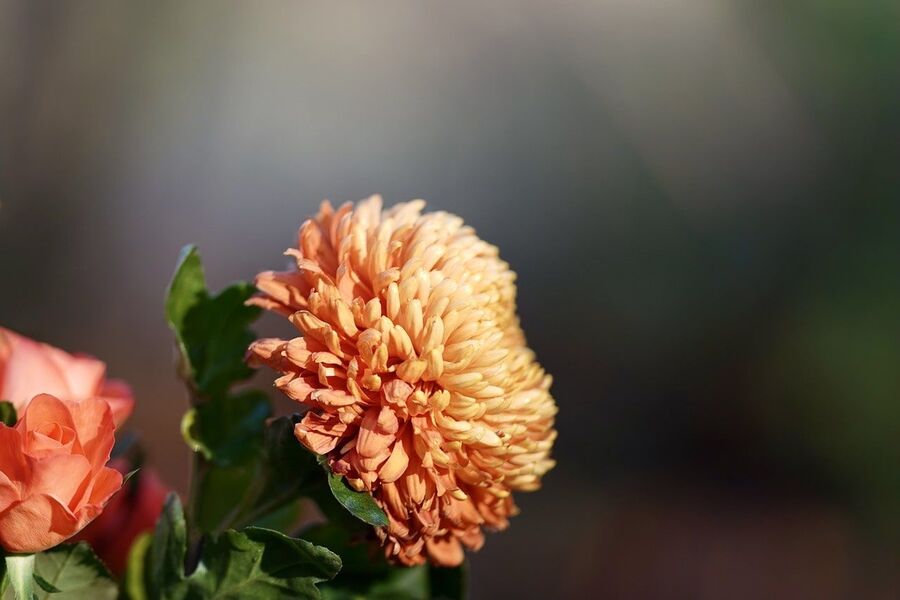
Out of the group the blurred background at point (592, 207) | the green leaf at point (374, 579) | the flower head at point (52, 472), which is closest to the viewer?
the flower head at point (52, 472)

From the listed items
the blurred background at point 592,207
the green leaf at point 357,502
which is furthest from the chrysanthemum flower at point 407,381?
the blurred background at point 592,207

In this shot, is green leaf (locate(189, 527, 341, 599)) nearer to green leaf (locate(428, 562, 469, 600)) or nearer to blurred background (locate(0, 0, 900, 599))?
Answer: green leaf (locate(428, 562, 469, 600))

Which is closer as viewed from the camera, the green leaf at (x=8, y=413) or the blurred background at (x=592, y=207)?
the green leaf at (x=8, y=413)

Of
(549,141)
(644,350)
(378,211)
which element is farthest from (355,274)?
(549,141)

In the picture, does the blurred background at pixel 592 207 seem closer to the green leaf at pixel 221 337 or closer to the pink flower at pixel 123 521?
the pink flower at pixel 123 521

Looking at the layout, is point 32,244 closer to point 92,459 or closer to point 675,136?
point 675,136

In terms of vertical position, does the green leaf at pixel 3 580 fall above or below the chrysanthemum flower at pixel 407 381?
below
